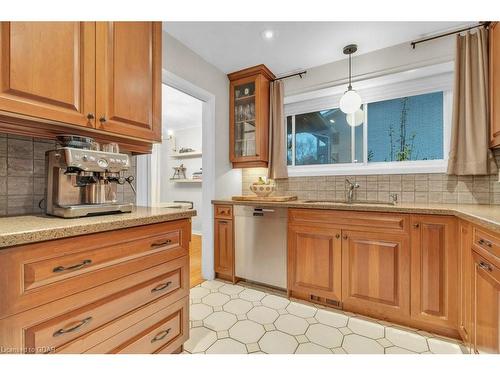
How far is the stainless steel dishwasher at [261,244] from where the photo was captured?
7.09 ft

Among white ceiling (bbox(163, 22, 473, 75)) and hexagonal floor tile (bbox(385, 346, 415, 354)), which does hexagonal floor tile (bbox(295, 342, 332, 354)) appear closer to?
hexagonal floor tile (bbox(385, 346, 415, 354))

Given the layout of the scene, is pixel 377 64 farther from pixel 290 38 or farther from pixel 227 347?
pixel 227 347

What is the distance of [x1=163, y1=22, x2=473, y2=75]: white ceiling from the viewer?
1.91 meters

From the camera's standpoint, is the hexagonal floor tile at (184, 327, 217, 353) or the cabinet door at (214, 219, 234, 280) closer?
the hexagonal floor tile at (184, 327, 217, 353)

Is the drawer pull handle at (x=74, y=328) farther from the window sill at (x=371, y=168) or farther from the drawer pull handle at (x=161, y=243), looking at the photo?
the window sill at (x=371, y=168)

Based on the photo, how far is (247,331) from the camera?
5.35 feet

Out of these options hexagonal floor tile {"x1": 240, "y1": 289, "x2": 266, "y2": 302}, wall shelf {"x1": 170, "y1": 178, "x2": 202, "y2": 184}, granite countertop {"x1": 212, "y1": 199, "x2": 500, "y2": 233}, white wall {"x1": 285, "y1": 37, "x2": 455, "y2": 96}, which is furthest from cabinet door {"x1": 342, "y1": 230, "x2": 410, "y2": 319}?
wall shelf {"x1": 170, "y1": 178, "x2": 202, "y2": 184}

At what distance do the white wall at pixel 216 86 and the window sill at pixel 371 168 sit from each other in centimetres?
77

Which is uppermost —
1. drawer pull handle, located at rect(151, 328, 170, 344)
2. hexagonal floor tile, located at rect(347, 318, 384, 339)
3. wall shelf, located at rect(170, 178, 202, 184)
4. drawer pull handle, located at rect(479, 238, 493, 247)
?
wall shelf, located at rect(170, 178, 202, 184)

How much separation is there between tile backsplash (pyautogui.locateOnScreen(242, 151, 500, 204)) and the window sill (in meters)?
0.04

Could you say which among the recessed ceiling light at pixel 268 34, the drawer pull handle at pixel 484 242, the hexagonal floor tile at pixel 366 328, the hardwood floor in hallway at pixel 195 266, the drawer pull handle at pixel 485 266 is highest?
the recessed ceiling light at pixel 268 34

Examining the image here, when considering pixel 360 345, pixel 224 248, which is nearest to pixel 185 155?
pixel 224 248

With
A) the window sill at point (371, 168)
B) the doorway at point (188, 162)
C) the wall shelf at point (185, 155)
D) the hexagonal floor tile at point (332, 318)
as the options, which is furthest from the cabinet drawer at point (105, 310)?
the wall shelf at point (185, 155)
